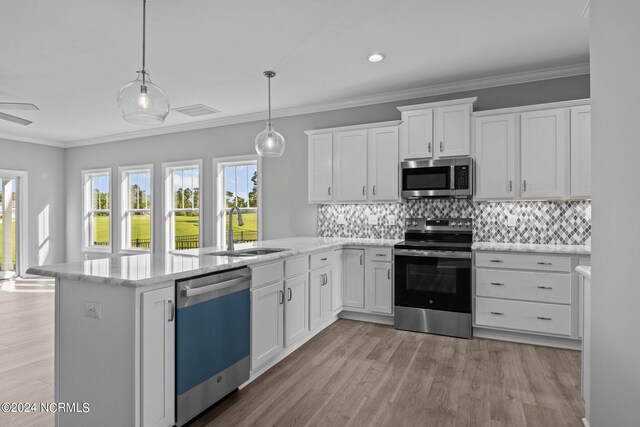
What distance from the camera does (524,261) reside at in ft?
11.8

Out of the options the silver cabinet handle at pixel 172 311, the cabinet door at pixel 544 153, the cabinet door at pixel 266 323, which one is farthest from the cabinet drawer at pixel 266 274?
the cabinet door at pixel 544 153

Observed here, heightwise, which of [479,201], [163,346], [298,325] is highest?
[479,201]

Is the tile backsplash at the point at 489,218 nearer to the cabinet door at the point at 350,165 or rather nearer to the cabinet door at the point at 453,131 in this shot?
the cabinet door at the point at 350,165

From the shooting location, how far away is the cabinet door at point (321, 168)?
4.82 metres

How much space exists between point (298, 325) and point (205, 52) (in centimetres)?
266

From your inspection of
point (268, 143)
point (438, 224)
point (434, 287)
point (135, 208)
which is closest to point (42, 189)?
point (135, 208)

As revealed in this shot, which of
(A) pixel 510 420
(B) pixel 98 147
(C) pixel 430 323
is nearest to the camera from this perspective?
(A) pixel 510 420

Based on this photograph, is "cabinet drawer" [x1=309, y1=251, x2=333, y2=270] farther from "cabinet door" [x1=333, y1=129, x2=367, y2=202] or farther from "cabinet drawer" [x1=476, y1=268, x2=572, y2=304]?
"cabinet drawer" [x1=476, y1=268, x2=572, y2=304]

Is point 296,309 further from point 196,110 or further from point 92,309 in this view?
point 196,110

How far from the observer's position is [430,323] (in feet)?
12.9

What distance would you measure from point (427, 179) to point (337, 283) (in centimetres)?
153

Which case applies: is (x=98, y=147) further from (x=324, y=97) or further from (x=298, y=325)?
(x=298, y=325)

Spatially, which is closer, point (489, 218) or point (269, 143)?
point (269, 143)

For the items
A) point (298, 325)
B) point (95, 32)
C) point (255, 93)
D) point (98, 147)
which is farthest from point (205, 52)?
point (98, 147)
